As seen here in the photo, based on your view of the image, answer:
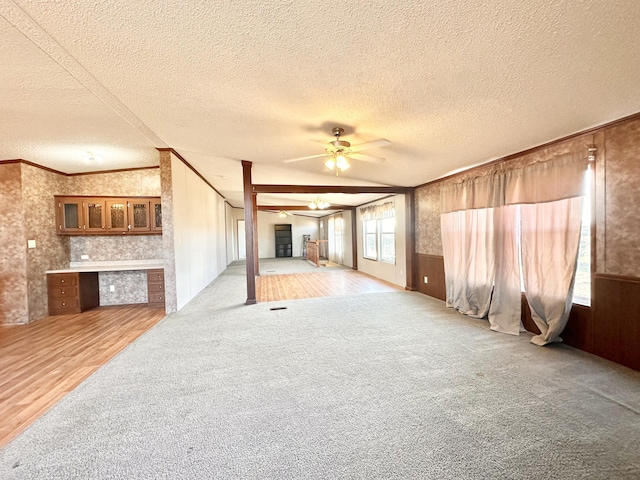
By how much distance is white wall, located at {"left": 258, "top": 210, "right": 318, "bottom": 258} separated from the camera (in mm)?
13622

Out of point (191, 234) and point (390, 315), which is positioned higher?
point (191, 234)

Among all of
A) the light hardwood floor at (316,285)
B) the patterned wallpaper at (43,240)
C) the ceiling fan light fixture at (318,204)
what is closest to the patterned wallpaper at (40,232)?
the patterned wallpaper at (43,240)

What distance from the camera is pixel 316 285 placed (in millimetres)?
6496

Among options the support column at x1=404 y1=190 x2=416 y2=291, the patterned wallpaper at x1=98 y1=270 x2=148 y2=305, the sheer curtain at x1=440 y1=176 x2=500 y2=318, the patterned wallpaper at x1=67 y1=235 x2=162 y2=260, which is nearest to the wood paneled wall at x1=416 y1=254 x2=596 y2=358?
the sheer curtain at x1=440 y1=176 x2=500 y2=318

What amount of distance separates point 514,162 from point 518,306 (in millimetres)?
1877

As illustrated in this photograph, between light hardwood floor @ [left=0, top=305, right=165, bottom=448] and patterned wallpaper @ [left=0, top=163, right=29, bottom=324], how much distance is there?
26cm

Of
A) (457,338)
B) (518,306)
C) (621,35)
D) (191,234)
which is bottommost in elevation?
(457,338)

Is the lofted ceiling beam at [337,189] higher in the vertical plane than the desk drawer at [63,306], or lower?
higher

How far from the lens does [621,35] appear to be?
4.83 feet

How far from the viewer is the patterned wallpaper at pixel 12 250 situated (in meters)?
3.80

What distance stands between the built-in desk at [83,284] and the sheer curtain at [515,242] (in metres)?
5.13

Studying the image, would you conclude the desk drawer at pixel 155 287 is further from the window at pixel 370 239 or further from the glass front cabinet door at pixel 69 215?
the window at pixel 370 239

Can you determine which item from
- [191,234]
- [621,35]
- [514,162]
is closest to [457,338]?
[514,162]

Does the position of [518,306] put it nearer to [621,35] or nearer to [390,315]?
[390,315]
